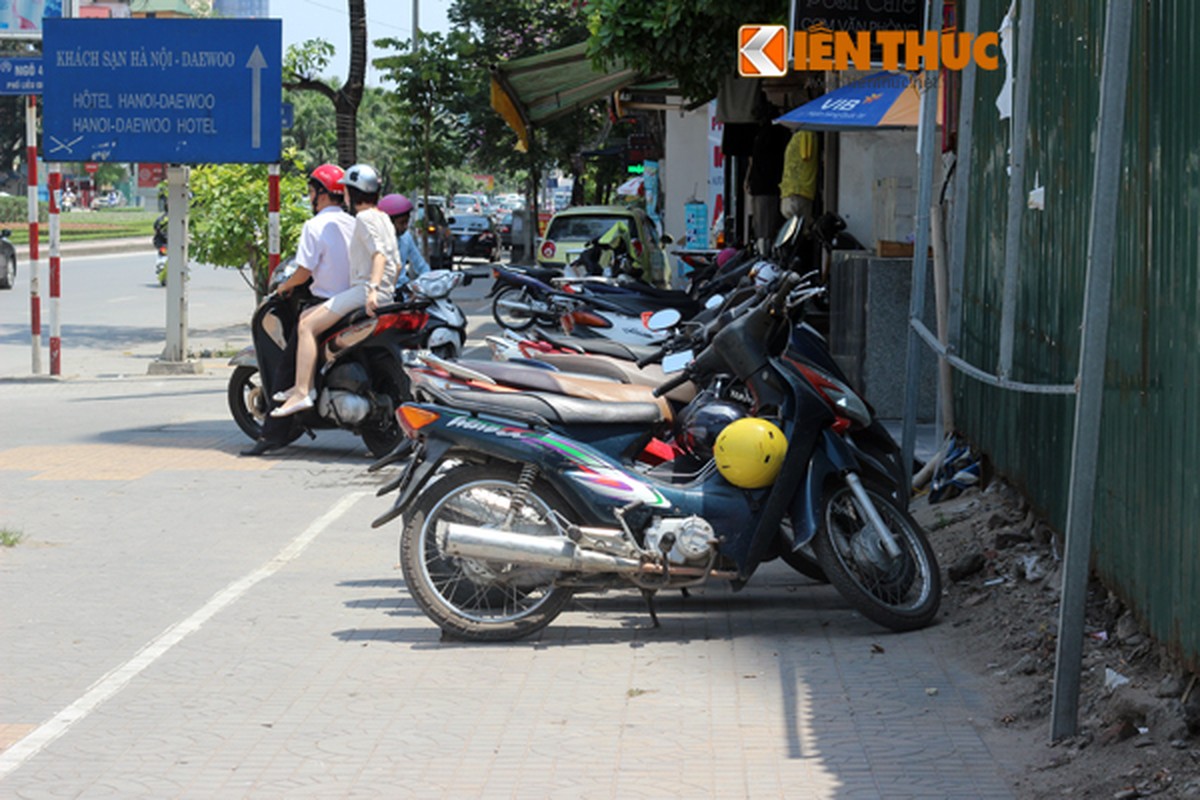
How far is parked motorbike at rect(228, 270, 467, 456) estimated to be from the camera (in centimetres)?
1062

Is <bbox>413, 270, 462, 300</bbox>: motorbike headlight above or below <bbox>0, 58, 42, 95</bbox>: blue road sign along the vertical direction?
below

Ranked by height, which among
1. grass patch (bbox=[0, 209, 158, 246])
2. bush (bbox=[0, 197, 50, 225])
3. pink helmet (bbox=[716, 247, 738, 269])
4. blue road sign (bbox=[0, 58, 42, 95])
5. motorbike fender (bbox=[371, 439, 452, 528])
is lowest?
motorbike fender (bbox=[371, 439, 452, 528])

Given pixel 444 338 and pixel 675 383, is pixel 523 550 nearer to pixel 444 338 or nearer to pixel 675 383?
pixel 675 383

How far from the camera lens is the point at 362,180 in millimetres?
10695

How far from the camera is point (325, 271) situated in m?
10.8

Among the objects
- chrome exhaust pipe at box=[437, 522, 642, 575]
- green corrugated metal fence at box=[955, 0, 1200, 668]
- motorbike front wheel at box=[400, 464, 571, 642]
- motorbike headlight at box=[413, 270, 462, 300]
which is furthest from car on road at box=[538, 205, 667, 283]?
chrome exhaust pipe at box=[437, 522, 642, 575]

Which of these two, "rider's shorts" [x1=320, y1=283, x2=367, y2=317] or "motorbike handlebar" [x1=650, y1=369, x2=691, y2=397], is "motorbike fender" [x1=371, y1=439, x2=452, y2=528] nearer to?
"motorbike handlebar" [x1=650, y1=369, x2=691, y2=397]

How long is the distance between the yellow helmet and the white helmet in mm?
4953

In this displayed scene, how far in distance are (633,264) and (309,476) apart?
1190cm

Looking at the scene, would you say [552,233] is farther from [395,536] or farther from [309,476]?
[395,536]

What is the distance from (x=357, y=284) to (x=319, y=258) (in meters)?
0.31

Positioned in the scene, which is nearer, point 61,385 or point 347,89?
point 61,385

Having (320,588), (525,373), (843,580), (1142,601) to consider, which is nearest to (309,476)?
(320,588)

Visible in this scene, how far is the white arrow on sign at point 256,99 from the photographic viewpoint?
51.6 ft
